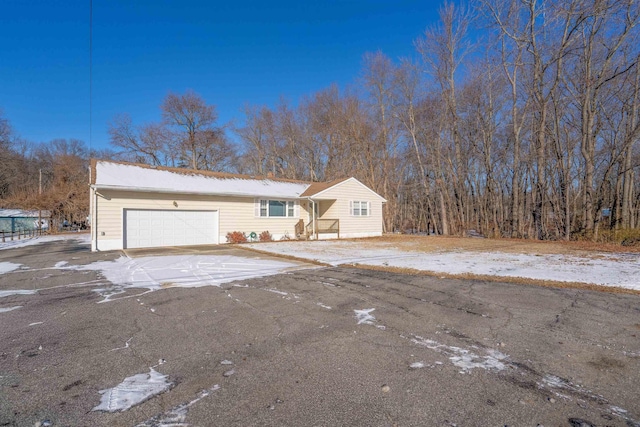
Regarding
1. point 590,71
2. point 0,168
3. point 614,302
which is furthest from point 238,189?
point 0,168

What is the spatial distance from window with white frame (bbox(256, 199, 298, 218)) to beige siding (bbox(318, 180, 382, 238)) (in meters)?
1.75

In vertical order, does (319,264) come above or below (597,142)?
below

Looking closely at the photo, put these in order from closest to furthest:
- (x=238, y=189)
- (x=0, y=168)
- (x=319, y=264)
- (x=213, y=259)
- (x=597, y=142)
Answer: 1. (x=319, y=264)
2. (x=213, y=259)
3. (x=238, y=189)
4. (x=597, y=142)
5. (x=0, y=168)

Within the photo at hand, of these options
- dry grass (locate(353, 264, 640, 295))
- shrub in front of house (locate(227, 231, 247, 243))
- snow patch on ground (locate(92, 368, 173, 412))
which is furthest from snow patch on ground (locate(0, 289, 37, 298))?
shrub in front of house (locate(227, 231, 247, 243))

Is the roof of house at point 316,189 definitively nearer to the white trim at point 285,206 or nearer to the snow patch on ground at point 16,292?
the white trim at point 285,206

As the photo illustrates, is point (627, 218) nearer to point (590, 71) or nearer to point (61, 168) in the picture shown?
point (590, 71)

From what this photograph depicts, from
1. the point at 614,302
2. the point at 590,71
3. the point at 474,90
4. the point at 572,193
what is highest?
the point at 474,90

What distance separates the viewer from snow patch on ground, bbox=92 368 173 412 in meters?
2.27

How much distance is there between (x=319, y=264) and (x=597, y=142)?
22.2m

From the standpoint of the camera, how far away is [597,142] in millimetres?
20750

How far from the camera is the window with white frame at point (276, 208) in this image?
16781mm

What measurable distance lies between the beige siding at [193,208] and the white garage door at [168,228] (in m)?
0.27

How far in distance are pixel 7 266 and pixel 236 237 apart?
8.19m

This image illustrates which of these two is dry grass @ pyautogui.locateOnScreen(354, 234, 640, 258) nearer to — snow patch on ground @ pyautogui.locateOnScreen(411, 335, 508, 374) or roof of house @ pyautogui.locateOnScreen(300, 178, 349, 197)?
roof of house @ pyautogui.locateOnScreen(300, 178, 349, 197)
